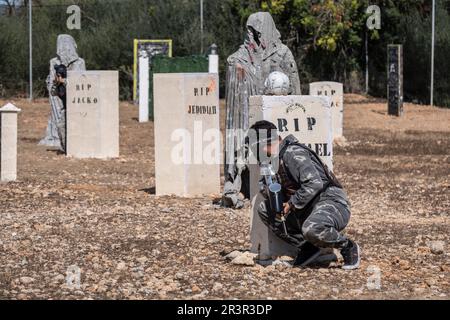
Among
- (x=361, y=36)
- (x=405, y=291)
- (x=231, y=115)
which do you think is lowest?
(x=405, y=291)

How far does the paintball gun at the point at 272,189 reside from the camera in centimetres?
838

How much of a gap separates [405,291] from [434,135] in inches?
694

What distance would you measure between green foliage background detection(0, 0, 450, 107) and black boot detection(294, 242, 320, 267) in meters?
23.7

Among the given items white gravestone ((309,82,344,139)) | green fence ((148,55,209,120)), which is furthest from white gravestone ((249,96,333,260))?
green fence ((148,55,209,120))

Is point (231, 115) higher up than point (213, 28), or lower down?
lower down

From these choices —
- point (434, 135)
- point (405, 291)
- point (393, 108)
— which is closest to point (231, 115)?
point (405, 291)

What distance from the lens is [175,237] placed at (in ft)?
34.7

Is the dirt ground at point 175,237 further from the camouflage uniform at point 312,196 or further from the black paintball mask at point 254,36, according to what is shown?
the black paintball mask at point 254,36

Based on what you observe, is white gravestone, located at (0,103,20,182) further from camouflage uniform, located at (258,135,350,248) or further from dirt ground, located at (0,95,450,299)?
camouflage uniform, located at (258,135,350,248)

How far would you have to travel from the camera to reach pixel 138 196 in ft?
46.0

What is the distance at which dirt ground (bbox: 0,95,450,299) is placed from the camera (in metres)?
8.11

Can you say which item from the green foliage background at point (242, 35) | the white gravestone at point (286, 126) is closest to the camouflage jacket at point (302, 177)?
the white gravestone at point (286, 126)
